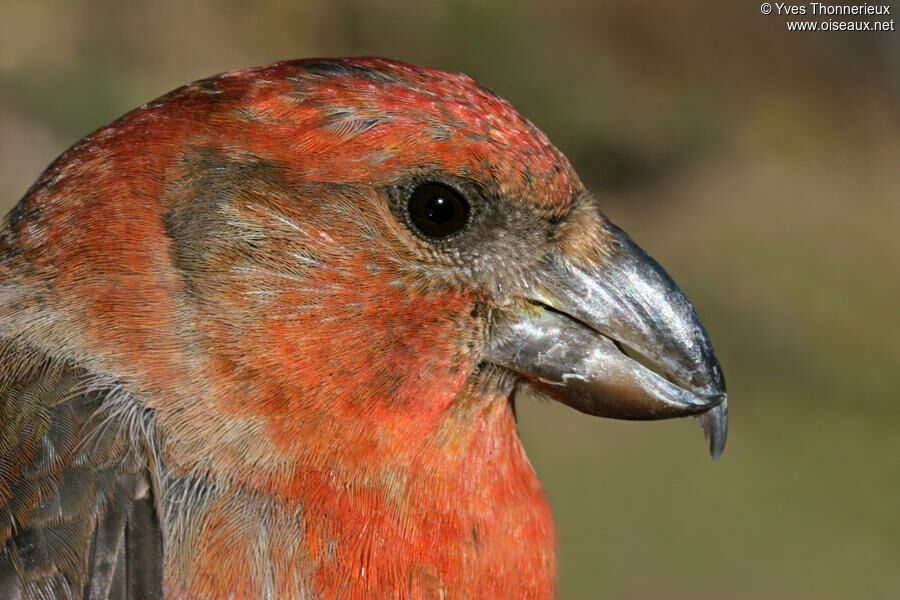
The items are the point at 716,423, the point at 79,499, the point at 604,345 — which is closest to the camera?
the point at 79,499

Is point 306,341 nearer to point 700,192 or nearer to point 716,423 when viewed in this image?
point 716,423

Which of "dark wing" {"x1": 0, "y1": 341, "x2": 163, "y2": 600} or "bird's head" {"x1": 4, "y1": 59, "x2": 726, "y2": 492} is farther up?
"bird's head" {"x1": 4, "y1": 59, "x2": 726, "y2": 492}

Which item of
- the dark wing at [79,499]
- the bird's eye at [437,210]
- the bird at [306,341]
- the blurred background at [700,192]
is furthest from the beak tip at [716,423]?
the blurred background at [700,192]

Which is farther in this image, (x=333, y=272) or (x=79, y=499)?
(x=333, y=272)

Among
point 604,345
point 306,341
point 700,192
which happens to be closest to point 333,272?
point 306,341

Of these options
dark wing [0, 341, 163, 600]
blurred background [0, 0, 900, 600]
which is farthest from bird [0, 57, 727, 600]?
blurred background [0, 0, 900, 600]

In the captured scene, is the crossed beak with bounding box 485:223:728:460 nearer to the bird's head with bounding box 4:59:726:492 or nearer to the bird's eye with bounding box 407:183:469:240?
the bird's head with bounding box 4:59:726:492

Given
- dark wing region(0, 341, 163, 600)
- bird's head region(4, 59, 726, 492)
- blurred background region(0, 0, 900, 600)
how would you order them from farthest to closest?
blurred background region(0, 0, 900, 600) < bird's head region(4, 59, 726, 492) < dark wing region(0, 341, 163, 600)

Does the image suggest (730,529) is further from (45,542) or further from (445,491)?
(45,542)
